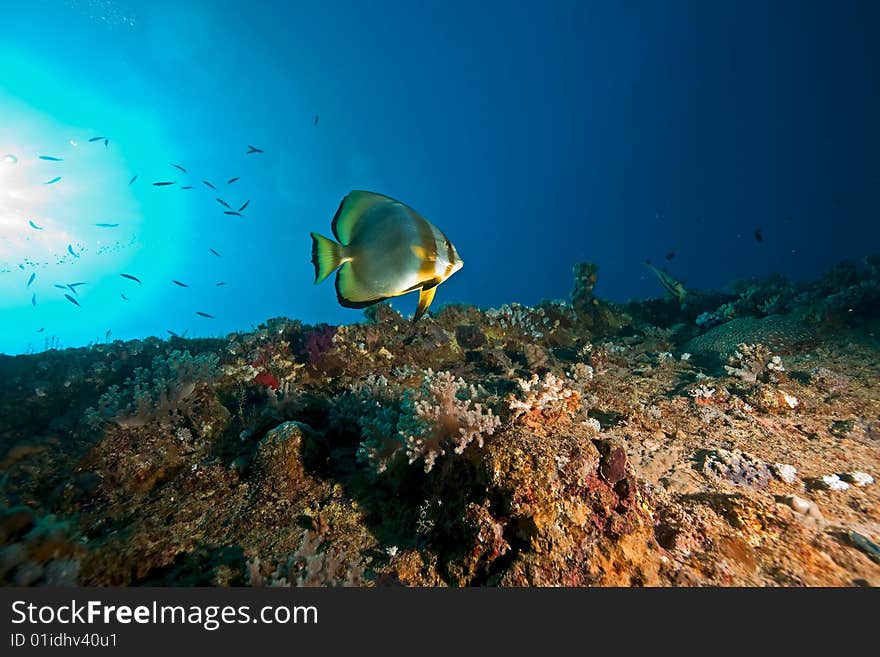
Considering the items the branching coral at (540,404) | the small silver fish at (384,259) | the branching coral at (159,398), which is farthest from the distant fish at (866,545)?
the branching coral at (159,398)

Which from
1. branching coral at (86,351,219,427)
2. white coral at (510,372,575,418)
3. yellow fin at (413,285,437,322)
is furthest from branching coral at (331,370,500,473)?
branching coral at (86,351,219,427)

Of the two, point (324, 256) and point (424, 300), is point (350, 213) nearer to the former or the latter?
point (324, 256)

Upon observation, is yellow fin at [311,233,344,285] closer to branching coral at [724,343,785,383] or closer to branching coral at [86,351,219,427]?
branching coral at [86,351,219,427]

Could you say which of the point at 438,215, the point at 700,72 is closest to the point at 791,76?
the point at 700,72

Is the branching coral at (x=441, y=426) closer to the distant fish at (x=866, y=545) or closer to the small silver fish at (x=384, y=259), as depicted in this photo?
the small silver fish at (x=384, y=259)

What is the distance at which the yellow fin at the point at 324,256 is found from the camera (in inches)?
81.3

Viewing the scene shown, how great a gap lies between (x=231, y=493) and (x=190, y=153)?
141311 mm

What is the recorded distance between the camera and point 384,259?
6.77 ft

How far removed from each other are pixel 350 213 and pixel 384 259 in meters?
0.51

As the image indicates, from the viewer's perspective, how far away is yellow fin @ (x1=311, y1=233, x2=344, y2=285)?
6.77 ft

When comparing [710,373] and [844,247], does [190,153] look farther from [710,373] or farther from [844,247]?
[844,247]

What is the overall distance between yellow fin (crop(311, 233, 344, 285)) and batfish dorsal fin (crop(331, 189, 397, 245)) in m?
0.17

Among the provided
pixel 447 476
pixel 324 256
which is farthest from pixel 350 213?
pixel 447 476

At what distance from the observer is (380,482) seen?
3.33m
